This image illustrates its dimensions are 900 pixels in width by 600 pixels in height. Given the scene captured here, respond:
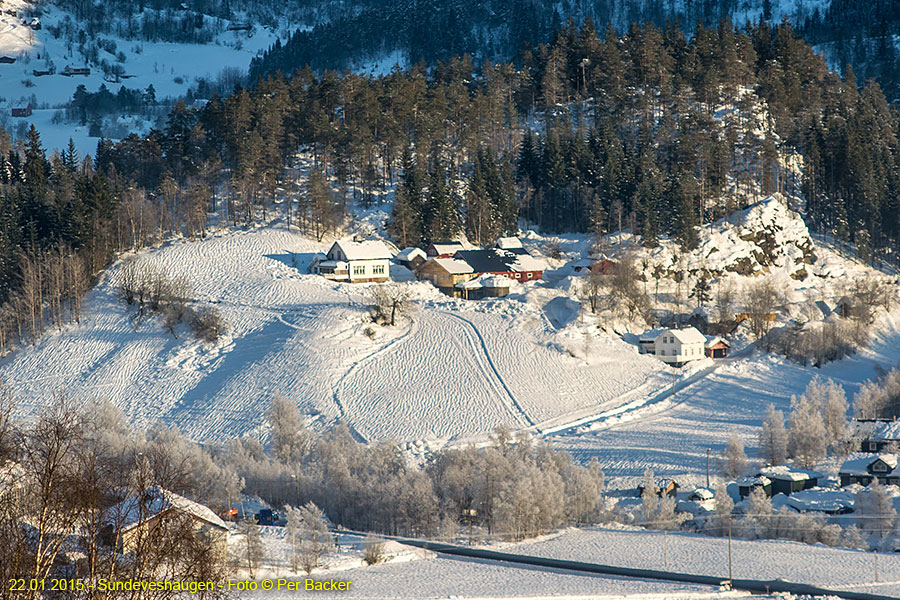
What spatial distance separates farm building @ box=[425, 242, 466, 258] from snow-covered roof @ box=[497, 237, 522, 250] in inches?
101

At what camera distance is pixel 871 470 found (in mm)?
38438

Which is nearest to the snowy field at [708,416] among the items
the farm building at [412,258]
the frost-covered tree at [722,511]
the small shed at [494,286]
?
the frost-covered tree at [722,511]

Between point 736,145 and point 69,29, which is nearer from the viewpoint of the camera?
point 736,145

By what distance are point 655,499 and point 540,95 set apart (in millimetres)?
57573

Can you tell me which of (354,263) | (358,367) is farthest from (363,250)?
(358,367)

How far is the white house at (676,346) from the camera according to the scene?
56.0 m

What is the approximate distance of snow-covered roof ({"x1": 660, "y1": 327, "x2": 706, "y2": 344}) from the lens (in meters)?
56.1

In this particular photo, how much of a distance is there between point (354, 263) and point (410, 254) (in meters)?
4.14

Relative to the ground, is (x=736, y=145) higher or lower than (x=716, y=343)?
higher

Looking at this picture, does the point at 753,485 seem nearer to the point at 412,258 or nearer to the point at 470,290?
the point at 470,290

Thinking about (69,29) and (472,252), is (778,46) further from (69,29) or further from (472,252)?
(69,29)

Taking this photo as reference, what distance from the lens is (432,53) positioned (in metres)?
141

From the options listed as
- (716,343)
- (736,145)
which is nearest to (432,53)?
(736,145)

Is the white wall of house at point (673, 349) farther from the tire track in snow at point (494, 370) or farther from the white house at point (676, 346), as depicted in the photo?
the tire track in snow at point (494, 370)
